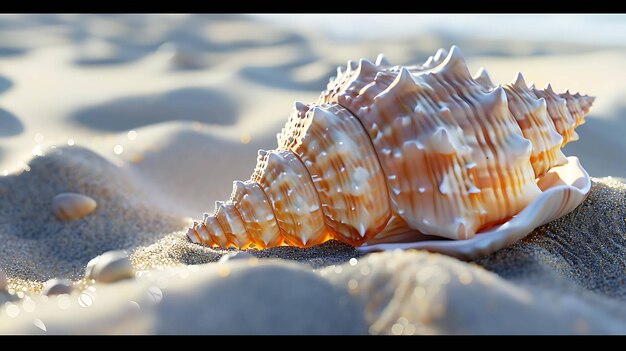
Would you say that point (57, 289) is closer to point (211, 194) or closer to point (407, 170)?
point (407, 170)

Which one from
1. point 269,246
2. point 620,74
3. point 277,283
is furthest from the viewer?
point 620,74

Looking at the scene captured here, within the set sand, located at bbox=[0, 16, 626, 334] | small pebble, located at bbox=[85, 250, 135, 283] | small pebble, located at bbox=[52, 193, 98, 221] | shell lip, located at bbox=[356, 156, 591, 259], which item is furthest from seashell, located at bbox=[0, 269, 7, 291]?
shell lip, located at bbox=[356, 156, 591, 259]

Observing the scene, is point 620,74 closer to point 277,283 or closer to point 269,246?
point 269,246

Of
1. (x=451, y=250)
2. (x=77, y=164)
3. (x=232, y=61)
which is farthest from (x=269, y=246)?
(x=232, y=61)

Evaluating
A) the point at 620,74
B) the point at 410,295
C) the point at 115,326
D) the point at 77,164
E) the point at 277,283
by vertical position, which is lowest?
the point at 620,74

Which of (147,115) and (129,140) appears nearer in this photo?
(129,140)

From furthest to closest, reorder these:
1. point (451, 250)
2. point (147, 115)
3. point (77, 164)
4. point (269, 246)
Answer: point (147, 115) → point (77, 164) → point (269, 246) → point (451, 250)

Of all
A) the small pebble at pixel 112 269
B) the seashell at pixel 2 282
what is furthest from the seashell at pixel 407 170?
the seashell at pixel 2 282
